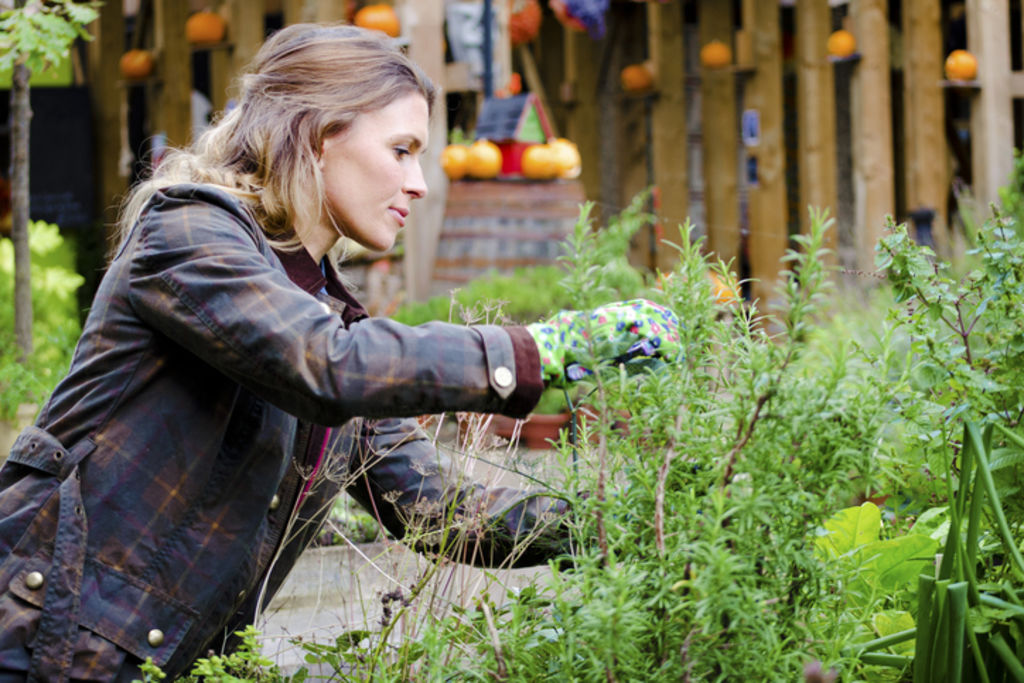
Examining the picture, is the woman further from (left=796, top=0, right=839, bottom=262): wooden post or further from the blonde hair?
(left=796, top=0, right=839, bottom=262): wooden post

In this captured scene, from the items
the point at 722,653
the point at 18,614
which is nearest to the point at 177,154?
the point at 18,614

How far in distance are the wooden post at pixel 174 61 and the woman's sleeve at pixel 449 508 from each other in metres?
5.30

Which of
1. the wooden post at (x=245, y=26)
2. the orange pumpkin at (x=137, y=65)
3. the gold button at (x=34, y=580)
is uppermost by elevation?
the wooden post at (x=245, y=26)

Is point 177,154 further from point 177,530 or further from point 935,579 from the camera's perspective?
point 935,579

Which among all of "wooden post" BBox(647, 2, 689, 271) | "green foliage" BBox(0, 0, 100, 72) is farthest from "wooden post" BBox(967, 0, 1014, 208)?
"green foliage" BBox(0, 0, 100, 72)

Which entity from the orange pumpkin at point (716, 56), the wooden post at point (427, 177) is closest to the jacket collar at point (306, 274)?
the wooden post at point (427, 177)

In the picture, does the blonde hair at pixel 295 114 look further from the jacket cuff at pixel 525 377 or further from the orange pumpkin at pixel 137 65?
the orange pumpkin at pixel 137 65

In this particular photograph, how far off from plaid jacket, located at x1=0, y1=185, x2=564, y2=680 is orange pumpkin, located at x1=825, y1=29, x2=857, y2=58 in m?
6.34

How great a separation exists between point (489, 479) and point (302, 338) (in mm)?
437

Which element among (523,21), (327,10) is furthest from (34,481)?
(523,21)

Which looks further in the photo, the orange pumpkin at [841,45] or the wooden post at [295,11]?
the orange pumpkin at [841,45]

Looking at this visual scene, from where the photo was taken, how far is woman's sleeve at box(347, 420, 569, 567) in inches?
52.2

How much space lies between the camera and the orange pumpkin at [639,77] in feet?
26.3

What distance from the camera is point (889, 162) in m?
7.08
